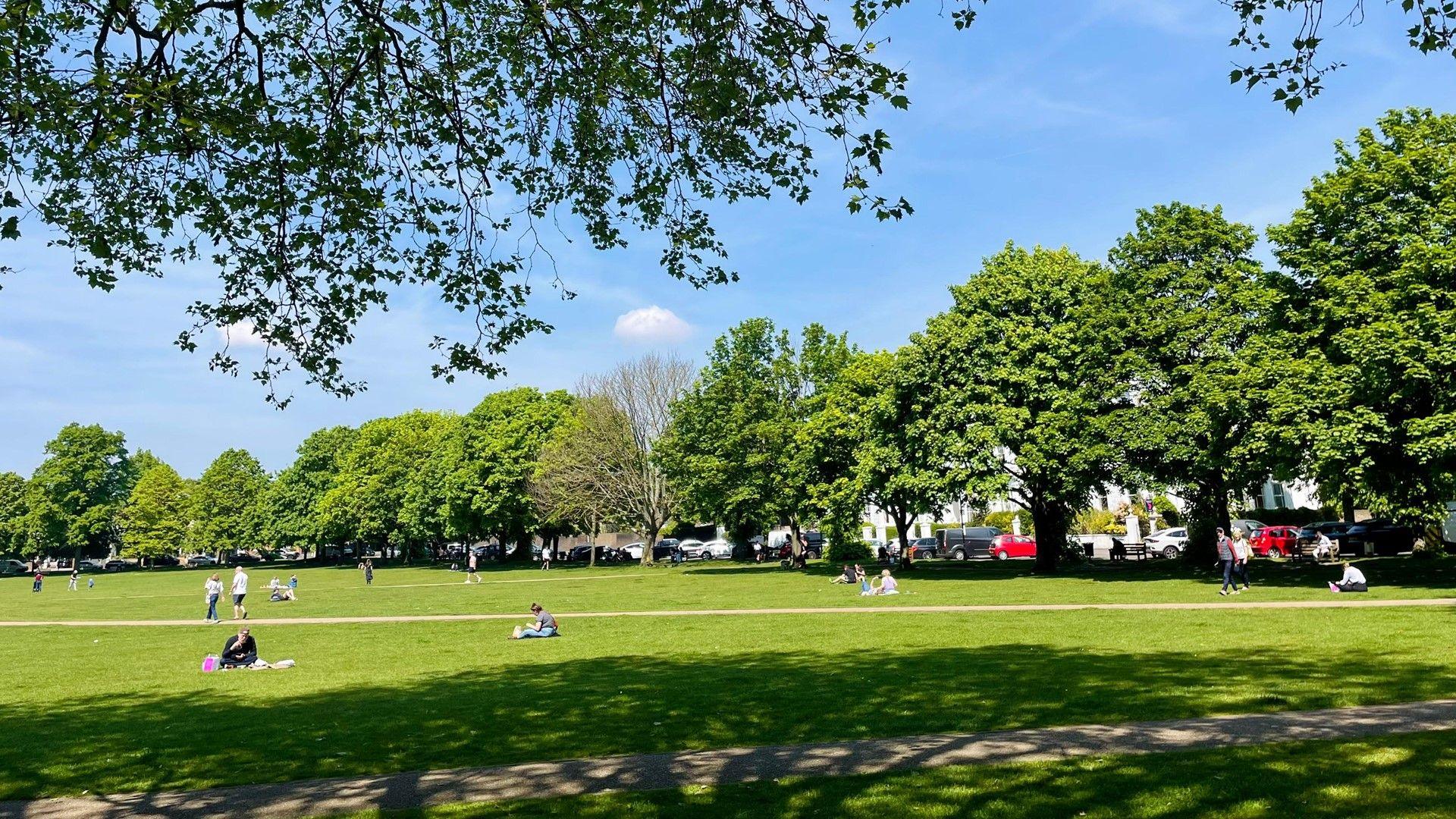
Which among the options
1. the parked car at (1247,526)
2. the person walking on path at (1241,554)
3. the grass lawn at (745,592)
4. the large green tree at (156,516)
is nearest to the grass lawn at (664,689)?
the person walking on path at (1241,554)

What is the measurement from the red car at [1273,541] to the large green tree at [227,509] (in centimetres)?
9428

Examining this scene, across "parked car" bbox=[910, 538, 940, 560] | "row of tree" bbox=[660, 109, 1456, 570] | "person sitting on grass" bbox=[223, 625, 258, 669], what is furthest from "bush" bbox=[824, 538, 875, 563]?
"person sitting on grass" bbox=[223, 625, 258, 669]

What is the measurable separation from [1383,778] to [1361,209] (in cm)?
2635

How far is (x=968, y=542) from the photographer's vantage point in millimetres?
59812

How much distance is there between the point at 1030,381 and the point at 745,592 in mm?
13102

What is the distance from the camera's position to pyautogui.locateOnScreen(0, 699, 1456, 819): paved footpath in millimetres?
7914

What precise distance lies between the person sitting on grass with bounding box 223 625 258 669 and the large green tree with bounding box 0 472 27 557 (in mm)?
92693

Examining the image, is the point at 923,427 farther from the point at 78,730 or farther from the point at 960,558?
the point at 78,730

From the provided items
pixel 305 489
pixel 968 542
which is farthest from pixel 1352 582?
pixel 305 489

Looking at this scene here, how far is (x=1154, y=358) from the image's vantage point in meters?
35.4

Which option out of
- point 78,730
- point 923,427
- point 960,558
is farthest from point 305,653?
point 960,558

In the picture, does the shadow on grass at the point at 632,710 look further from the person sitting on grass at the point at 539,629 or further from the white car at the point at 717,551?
the white car at the point at 717,551

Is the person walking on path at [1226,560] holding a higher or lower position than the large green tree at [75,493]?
lower

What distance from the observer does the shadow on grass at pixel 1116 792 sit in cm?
680
